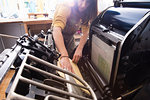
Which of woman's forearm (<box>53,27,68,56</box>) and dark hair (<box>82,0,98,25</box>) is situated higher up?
dark hair (<box>82,0,98,25</box>)

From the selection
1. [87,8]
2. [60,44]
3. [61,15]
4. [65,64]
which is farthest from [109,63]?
[87,8]

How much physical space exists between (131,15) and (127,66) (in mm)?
322

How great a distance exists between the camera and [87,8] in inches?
45.9

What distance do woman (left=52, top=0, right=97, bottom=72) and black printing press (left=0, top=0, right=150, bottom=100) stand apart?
0.20 meters

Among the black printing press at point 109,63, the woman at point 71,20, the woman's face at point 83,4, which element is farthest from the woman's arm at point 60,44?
the woman's face at point 83,4

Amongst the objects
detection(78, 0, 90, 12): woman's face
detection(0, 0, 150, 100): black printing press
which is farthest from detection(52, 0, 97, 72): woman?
detection(0, 0, 150, 100): black printing press

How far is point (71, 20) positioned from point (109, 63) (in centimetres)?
69

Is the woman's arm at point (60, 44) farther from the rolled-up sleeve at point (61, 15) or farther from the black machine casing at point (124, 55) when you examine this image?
the black machine casing at point (124, 55)

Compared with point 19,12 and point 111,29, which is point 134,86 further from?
point 19,12

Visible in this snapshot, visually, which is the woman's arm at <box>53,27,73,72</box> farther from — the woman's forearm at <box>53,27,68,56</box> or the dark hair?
the dark hair

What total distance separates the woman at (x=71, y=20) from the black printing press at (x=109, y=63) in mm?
204

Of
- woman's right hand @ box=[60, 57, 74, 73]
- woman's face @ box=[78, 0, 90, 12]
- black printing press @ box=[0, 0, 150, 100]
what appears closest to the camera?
black printing press @ box=[0, 0, 150, 100]

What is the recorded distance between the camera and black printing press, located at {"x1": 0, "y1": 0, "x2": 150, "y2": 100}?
1.73ft

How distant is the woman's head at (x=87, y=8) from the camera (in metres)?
1.06
